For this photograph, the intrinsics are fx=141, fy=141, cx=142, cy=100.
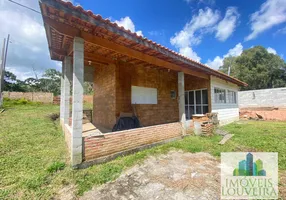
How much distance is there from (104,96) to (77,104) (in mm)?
3855

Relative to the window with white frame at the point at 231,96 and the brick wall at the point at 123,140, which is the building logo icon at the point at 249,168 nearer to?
the brick wall at the point at 123,140

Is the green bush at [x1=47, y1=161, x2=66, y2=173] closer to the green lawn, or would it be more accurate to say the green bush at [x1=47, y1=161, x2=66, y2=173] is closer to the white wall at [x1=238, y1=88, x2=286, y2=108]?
the green lawn

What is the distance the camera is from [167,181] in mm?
2797

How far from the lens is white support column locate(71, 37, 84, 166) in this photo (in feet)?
10.3

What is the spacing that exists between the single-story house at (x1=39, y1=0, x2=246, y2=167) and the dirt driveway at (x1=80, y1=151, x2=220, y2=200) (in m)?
0.95

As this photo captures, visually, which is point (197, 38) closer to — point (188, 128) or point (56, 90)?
point (188, 128)

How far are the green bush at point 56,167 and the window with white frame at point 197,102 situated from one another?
7463 mm

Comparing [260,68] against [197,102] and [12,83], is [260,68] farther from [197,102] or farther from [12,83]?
[12,83]

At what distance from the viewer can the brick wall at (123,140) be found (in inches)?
134

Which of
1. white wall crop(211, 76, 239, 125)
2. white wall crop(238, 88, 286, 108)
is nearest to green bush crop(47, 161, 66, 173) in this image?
white wall crop(211, 76, 239, 125)

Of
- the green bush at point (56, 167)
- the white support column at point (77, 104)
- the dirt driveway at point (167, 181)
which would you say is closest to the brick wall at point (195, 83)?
the dirt driveway at point (167, 181)

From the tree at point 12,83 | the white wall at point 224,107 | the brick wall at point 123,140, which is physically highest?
the tree at point 12,83

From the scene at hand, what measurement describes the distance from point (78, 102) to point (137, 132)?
199cm

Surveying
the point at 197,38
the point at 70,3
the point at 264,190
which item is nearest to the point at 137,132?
the point at 264,190
